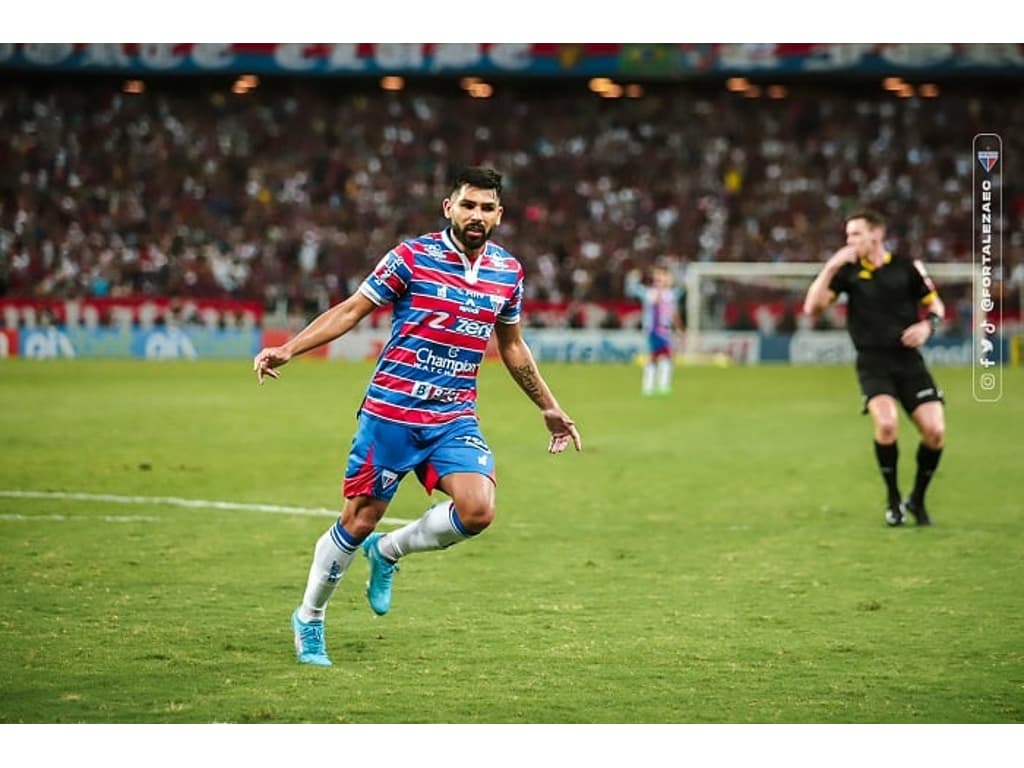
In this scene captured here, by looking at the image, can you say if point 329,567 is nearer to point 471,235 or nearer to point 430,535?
point 430,535

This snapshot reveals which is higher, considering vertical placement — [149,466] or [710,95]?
[710,95]

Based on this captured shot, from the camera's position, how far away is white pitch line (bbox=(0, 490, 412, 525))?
12383 mm

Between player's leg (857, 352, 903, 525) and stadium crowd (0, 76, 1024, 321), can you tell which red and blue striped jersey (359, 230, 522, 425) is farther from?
stadium crowd (0, 76, 1024, 321)

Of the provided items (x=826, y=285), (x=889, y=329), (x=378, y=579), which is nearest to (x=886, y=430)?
(x=889, y=329)

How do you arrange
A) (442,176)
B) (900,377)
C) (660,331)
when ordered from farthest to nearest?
(442,176) < (660,331) < (900,377)

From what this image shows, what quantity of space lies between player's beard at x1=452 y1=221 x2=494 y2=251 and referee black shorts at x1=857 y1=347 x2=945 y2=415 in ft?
17.8

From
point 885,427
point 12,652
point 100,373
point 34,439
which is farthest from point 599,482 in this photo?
point 100,373

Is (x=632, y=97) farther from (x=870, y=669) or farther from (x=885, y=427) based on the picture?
(x=870, y=669)

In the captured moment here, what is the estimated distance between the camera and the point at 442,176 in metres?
43.3

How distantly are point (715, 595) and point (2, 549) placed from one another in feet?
14.9

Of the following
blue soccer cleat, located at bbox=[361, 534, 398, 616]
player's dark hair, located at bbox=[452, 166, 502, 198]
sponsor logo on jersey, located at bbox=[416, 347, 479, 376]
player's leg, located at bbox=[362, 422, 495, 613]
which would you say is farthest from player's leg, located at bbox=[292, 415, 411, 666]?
player's dark hair, located at bbox=[452, 166, 502, 198]

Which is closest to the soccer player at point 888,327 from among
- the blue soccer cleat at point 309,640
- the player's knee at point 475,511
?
the player's knee at point 475,511

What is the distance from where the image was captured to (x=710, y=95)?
44.5 meters

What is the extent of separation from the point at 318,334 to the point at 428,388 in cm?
58
